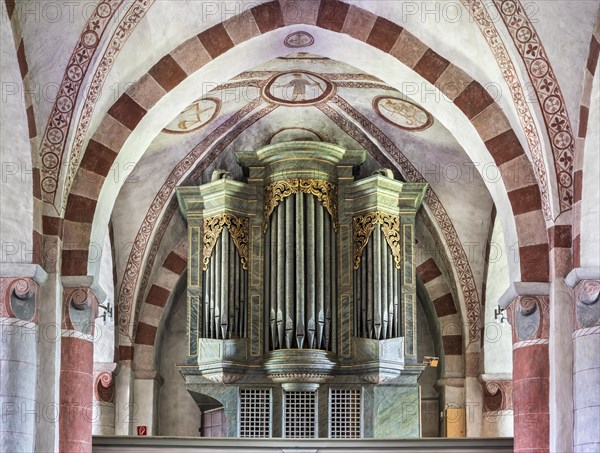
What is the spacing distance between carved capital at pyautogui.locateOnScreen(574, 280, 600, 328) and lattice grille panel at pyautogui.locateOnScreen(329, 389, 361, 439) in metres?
3.68

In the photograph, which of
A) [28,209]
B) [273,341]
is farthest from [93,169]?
[273,341]

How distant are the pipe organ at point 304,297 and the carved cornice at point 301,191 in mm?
13

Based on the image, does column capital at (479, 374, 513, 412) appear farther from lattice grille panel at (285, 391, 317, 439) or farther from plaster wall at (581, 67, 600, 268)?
plaster wall at (581, 67, 600, 268)

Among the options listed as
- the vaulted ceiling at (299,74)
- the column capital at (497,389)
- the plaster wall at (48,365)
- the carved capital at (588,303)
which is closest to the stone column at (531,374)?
the vaulted ceiling at (299,74)

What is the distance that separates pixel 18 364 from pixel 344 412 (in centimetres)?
420

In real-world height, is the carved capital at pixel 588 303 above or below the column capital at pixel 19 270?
below

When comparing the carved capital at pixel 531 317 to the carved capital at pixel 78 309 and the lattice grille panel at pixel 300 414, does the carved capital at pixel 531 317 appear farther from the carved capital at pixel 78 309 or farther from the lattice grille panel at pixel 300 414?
the carved capital at pixel 78 309

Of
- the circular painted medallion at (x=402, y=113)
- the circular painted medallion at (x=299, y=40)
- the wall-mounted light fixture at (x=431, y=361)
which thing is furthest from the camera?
the wall-mounted light fixture at (x=431, y=361)

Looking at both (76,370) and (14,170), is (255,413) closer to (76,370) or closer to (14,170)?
(76,370)

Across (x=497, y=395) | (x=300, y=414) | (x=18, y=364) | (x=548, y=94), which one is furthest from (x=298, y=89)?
(x=18, y=364)

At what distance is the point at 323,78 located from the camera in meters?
13.4

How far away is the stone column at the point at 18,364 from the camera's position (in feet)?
33.1

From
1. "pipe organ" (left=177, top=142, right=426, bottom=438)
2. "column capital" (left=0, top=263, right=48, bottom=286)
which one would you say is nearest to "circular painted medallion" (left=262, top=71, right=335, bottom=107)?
"pipe organ" (left=177, top=142, right=426, bottom=438)

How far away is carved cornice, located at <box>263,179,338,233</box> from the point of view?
13789 mm
